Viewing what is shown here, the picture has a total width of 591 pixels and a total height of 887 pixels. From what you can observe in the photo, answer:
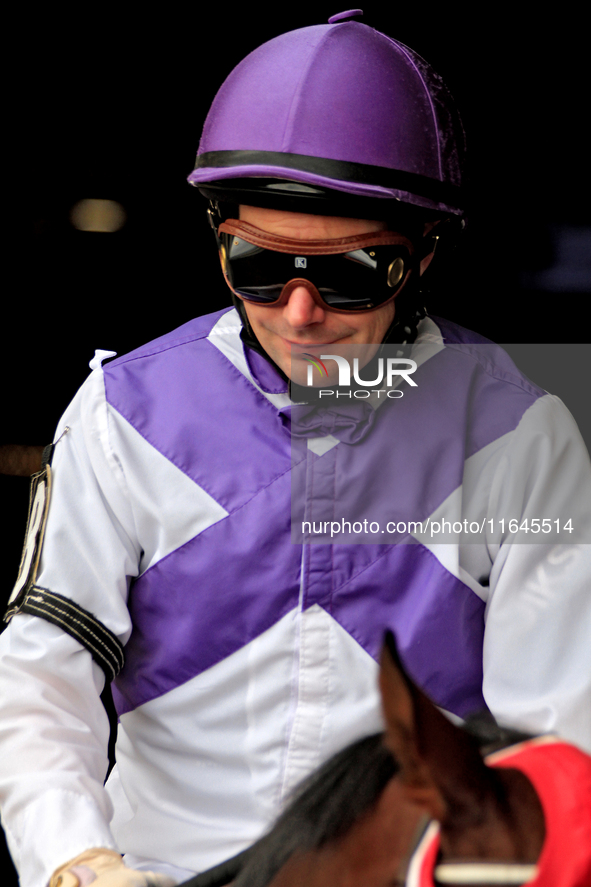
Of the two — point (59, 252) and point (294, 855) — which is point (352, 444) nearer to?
point (294, 855)

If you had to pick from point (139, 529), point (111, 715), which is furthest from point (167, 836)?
point (111, 715)

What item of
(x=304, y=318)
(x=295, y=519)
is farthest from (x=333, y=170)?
(x=295, y=519)

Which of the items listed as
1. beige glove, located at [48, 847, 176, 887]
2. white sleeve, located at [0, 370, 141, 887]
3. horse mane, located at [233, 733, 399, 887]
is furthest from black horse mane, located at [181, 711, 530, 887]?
white sleeve, located at [0, 370, 141, 887]

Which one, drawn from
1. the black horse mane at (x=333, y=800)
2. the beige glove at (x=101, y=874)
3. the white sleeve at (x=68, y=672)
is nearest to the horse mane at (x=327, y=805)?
the black horse mane at (x=333, y=800)

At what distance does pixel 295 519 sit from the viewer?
107cm

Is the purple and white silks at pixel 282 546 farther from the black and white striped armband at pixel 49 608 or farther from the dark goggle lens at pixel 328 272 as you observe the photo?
the dark goggle lens at pixel 328 272

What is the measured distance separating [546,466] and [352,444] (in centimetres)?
24

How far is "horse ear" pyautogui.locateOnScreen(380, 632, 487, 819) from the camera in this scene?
1.22 ft

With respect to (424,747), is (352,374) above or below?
below

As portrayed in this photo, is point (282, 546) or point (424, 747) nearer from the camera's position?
point (424, 747)

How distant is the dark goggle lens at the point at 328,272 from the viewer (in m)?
0.95

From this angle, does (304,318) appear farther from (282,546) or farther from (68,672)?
(68,672)

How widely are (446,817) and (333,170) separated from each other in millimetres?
738

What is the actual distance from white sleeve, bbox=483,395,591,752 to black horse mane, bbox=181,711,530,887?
539mm
